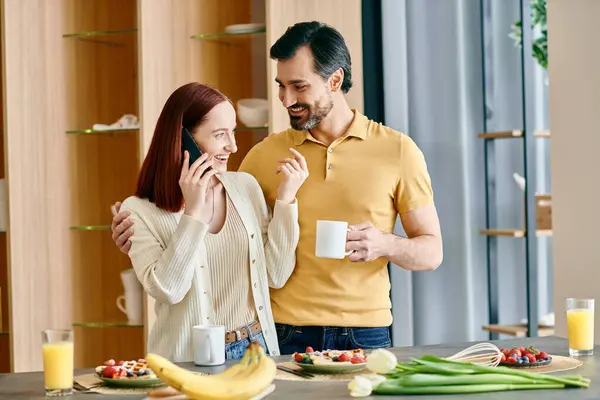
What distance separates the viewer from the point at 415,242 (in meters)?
2.76

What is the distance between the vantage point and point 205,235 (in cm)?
257

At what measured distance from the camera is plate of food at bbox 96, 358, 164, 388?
196cm

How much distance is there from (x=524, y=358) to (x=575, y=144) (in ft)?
3.95

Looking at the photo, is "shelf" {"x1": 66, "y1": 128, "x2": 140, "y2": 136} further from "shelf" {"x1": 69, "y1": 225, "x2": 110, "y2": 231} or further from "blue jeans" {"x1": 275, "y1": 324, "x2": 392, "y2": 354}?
"blue jeans" {"x1": 275, "y1": 324, "x2": 392, "y2": 354}

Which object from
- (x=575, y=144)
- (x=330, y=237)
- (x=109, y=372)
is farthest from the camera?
(x=575, y=144)

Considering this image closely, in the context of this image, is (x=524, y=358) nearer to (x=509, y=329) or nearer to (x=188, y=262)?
(x=188, y=262)

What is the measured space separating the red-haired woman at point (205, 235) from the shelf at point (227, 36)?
1.23 meters

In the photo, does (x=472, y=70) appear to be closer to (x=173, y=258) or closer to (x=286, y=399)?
(x=173, y=258)

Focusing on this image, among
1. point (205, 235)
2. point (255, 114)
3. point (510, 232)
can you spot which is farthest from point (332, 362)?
point (510, 232)

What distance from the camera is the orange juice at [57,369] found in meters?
1.92

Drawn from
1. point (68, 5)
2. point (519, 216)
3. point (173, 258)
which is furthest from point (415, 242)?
point (68, 5)

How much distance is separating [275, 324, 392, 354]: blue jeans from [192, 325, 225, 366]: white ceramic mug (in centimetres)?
58

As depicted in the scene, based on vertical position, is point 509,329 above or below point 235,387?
below

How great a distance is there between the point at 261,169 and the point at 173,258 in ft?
1.88
